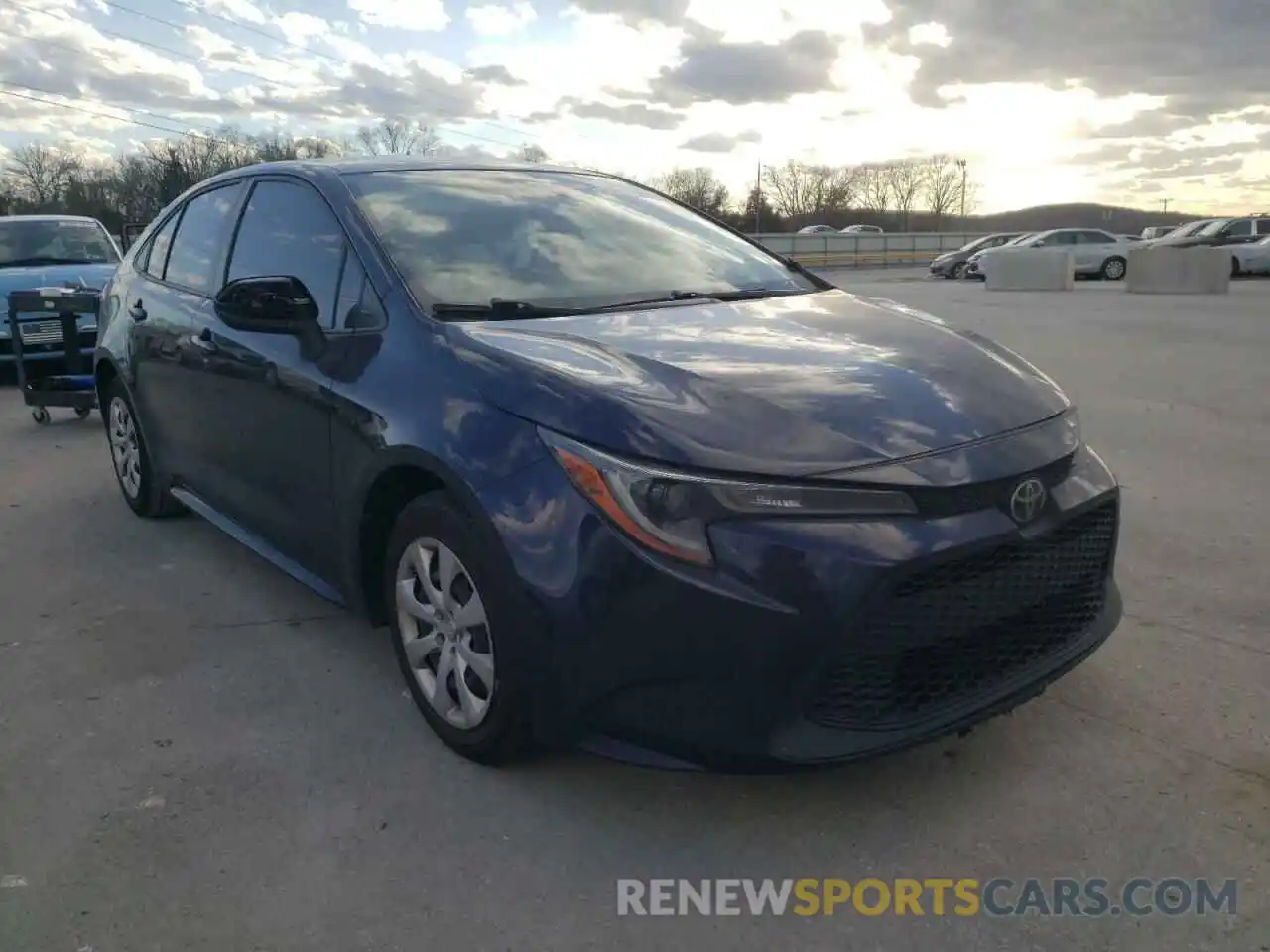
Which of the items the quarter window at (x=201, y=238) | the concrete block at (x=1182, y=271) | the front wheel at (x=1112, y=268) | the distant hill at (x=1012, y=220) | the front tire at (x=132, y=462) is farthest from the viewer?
the distant hill at (x=1012, y=220)

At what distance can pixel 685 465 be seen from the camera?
2.40 meters

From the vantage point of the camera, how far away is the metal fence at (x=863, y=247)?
175 ft

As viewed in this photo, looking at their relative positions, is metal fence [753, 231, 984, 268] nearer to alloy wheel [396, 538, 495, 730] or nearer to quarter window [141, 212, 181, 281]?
quarter window [141, 212, 181, 281]

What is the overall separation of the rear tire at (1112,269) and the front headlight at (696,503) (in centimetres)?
3266

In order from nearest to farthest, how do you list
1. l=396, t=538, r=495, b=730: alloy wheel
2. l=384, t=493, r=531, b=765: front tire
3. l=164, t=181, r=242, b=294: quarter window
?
l=384, t=493, r=531, b=765: front tire
l=396, t=538, r=495, b=730: alloy wheel
l=164, t=181, r=242, b=294: quarter window

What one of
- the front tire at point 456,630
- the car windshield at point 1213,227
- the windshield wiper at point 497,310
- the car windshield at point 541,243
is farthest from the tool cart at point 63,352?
the car windshield at point 1213,227

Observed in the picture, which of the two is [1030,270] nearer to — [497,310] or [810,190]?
[497,310]

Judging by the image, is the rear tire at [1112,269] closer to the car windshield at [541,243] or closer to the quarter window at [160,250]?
the car windshield at [541,243]

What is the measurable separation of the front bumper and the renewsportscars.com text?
0.30 metres

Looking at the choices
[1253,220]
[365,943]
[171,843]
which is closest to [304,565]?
[171,843]

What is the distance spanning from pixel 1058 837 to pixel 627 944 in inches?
42.9

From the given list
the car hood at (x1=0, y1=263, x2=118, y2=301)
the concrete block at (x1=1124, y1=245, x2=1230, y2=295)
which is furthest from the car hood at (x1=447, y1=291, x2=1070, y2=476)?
the concrete block at (x1=1124, y1=245, x2=1230, y2=295)

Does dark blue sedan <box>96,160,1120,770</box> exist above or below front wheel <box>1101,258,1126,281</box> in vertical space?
below

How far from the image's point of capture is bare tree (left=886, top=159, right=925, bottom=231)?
113 m
